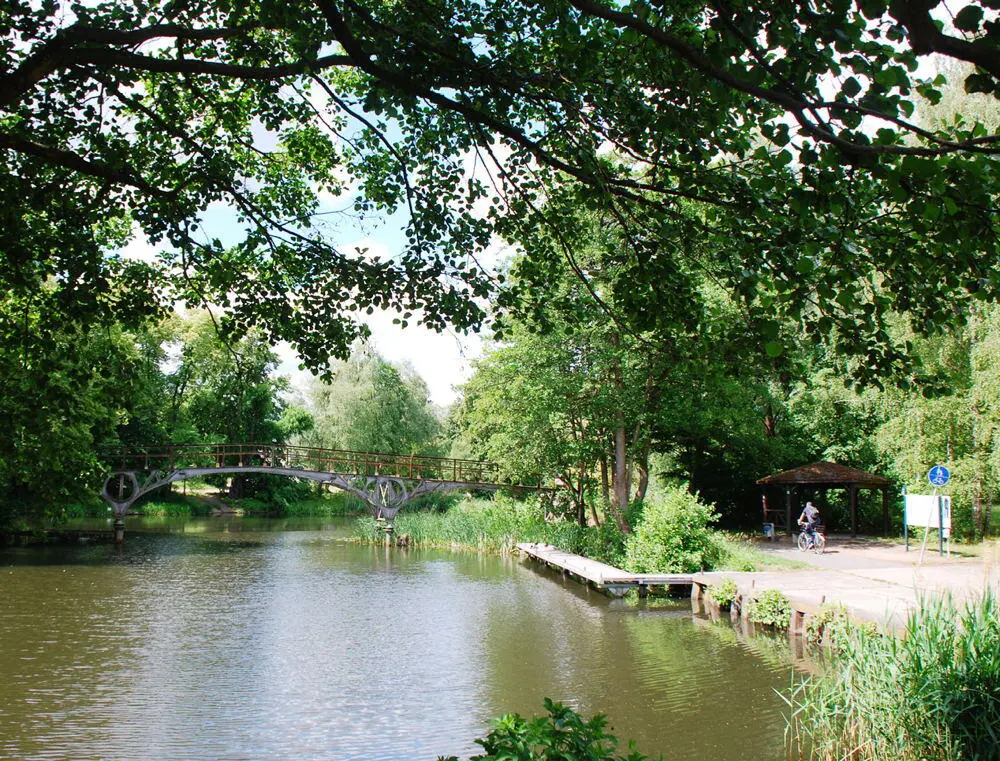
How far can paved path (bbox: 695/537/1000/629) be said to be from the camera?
1021 cm

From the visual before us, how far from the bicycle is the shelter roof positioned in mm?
2718

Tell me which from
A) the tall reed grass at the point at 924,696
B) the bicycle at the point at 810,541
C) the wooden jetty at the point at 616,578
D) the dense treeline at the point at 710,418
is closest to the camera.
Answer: the tall reed grass at the point at 924,696

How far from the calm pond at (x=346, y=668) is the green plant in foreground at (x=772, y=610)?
62 centimetres

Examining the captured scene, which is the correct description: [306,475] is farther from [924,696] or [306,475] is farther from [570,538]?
[924,696]

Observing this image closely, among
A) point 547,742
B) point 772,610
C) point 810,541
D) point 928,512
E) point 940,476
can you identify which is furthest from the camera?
point 810,541

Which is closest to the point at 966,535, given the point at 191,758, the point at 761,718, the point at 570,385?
the point at 570,385

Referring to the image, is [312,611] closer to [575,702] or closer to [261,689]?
[261,689]

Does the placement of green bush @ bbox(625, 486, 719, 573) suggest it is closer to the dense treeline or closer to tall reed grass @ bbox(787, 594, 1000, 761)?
the dense treeline

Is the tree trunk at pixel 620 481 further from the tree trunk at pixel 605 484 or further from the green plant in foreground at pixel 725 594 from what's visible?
the green plant in foreground at pixel 725 594

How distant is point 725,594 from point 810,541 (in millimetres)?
7313

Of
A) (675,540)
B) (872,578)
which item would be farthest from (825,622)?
(675,540)

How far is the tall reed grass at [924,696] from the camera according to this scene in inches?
213

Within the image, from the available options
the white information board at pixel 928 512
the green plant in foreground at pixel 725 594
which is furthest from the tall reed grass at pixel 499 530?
the white information board at pixel 928 512

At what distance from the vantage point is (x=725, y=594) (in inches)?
526
